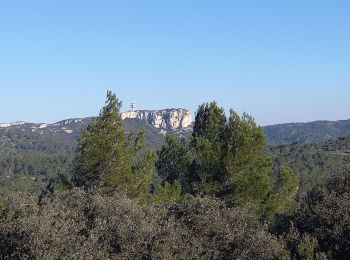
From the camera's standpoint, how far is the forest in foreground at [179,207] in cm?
1705

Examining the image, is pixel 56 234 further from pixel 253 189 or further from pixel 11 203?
pixel 253 189

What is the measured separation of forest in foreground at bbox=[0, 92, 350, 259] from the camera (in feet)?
55.9

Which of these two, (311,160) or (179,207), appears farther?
(311,160)

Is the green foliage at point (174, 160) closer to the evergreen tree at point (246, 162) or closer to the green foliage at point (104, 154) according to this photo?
the evergreen tree at point (246, 162)

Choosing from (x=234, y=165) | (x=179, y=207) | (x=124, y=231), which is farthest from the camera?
(x=234, y=165)

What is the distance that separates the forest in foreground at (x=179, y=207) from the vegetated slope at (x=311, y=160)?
50.5 meters

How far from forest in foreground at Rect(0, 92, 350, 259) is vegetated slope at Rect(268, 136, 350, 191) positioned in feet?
166

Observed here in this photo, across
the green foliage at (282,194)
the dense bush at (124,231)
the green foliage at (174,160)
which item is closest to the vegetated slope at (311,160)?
the green foliage at (174,160)

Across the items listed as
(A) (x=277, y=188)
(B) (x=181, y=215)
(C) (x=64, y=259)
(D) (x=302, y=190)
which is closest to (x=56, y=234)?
(C) (x=64, y=259)

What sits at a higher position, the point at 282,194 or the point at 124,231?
the point at 124,231

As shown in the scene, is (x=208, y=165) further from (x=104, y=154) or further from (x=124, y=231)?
(x=124, y=231)

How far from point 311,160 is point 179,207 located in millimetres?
101436

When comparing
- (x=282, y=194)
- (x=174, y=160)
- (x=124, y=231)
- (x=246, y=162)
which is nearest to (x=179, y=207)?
(x=124, y=231)

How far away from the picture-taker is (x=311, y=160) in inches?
4646
